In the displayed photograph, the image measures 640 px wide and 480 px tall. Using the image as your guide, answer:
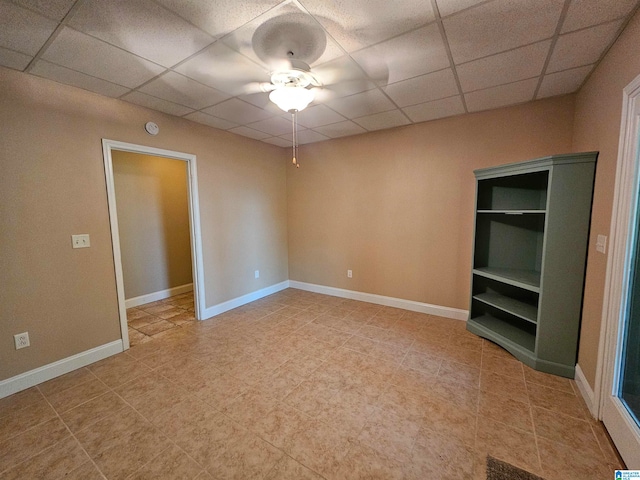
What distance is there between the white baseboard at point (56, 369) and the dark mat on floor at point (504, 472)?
3256 mm

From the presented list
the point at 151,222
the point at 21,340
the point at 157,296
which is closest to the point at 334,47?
the point at 21,340

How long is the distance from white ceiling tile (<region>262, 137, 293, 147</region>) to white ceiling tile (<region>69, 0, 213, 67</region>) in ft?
7.24

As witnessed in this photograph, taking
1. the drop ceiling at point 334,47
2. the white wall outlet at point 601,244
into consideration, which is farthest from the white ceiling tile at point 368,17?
the white wall outlet at point 601,244

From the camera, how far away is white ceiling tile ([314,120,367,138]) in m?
3.33

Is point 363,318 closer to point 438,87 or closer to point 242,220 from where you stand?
point 242,220

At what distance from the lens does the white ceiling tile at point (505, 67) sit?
1812mm

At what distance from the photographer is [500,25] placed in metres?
1.55

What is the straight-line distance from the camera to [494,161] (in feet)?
9.66

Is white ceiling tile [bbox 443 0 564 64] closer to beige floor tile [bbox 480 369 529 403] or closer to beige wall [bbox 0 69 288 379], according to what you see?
beige floor tile [bbox 480 369 529 403]

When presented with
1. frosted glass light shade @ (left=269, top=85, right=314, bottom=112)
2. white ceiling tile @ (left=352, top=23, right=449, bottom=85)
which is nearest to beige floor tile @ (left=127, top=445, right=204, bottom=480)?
frosted glass light shade @ (left=269, top=85, right=314, bottom=112)

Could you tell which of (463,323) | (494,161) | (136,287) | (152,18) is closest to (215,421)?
(152,18)

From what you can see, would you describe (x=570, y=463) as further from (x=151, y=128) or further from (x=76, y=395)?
(x=151, y=128)

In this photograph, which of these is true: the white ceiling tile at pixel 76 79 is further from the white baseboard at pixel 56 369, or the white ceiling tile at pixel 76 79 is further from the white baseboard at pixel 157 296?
the white baseboard at pixel 157 296

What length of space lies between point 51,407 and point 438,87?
160 inches
